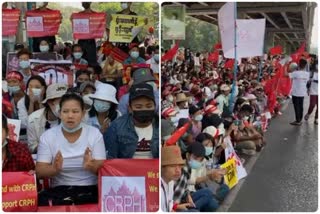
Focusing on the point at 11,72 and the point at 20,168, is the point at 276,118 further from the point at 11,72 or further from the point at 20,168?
the point at 20,168

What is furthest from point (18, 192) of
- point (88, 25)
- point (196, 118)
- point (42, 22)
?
point (196, 118)

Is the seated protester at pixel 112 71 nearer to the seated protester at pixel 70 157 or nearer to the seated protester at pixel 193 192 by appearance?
the seated protester at pixel 193 192

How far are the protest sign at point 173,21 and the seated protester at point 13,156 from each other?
116cm

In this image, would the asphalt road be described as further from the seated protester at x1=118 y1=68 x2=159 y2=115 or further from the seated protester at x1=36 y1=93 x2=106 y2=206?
the seated protester at x1=36 y1=93 x2=106 y2=206

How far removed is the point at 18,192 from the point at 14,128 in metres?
0.46

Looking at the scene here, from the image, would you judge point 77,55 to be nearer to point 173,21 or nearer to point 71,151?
point 173,21

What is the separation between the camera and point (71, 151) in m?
2.52

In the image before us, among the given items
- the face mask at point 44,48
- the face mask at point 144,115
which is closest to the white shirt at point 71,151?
the face mask at point 144,115

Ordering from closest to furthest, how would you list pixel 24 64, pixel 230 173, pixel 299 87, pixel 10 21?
pixel 10 21 → pixel 24 64 → pixel 230 173 → pixel 299 87

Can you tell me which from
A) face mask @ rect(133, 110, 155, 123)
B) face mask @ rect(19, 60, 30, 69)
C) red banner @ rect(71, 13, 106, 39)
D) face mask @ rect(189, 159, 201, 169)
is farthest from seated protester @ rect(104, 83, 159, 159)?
face mask @ rect(19, 60, 30, 69)

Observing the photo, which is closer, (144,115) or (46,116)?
(144,115)

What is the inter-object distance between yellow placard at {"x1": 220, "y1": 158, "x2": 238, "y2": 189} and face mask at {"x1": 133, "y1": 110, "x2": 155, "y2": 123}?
4.88 ft

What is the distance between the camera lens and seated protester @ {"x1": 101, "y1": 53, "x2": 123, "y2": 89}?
13.5ft

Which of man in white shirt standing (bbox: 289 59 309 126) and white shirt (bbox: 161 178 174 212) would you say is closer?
white shirt (bbox: 161 178 174 212)
